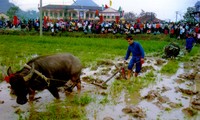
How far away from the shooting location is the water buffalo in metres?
6.02

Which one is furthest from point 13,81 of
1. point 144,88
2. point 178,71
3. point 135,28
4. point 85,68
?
point 135,28

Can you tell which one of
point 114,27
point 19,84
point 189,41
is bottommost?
point 19,84

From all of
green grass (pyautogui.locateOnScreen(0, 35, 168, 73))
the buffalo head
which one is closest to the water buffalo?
the buffalo head

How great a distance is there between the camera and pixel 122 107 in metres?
6.96

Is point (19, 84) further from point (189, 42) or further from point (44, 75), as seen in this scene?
point (189, 42)

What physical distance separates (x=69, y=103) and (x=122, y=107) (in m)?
1.27

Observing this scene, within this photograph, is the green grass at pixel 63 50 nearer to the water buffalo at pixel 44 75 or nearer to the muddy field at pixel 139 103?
the muddy field at pixel 139 103

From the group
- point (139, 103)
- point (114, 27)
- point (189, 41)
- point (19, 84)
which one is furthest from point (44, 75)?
point (114, 27)

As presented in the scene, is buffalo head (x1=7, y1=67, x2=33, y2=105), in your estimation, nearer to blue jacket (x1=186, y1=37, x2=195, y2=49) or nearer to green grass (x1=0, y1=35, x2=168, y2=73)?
green grass (x1=0, y1=35, x2=168, y2=73)

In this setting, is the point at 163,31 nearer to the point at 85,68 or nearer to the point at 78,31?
the point at 78,31

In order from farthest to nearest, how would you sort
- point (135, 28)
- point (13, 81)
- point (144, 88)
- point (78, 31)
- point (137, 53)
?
point (78, 31) < point (135, 28) < point (137, 53) < point (144, 88) < point (13, 81)

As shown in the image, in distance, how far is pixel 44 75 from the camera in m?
6.75

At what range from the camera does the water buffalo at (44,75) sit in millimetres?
6020

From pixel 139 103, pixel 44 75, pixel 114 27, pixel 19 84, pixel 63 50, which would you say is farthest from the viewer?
pixel 114 27
